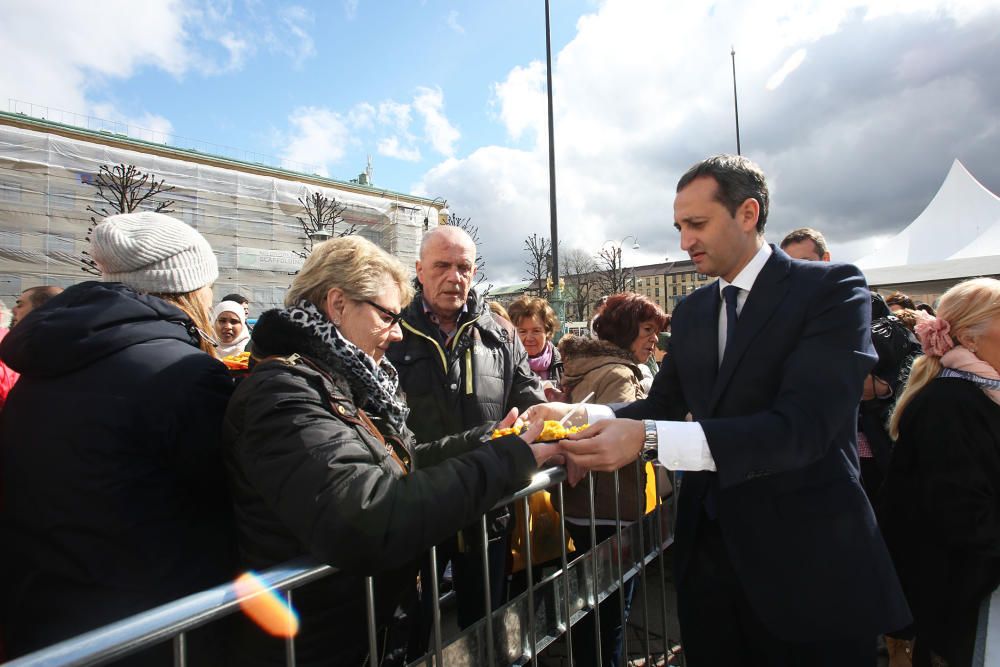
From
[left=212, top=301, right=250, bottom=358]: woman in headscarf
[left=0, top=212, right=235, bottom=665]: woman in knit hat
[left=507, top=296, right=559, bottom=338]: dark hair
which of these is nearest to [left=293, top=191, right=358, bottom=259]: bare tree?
[left=212, top=301, right=250, bottom=358]: woman in headscarf

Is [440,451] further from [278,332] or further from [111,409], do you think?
[111,409]

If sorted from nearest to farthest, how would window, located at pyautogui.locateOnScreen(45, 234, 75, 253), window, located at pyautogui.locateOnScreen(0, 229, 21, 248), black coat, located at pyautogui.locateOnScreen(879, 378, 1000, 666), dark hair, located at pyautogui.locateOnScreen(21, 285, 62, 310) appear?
black coat, located at pyautogui.locateOnScreen(879, 378, 1000, 666) < dark hair, located at pyautogui.locateOnScreen(21, 285, 62, 310) < window, located at pyautogui.locateOnScreen(0, 229, 21, 248) < window, located at pyautogui.locateOnScreen(45, 234, 75, 253)

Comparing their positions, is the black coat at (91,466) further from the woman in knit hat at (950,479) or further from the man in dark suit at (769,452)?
the woman in knit hat at (950,479)

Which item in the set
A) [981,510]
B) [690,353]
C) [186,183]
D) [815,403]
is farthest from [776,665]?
[186,183]

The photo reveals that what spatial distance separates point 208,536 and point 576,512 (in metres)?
1.54

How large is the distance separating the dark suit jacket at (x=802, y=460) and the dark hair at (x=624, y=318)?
1.49 m

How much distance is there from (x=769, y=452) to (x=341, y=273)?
1384mm

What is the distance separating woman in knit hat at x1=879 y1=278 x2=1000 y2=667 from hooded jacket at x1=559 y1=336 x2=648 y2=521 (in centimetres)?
118

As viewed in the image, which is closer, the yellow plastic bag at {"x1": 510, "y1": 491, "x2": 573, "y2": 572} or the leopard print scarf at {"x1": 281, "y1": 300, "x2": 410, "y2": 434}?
the leopard print scarf at {"x1": 281, "y1": 300, "x2": 410, "y2": 434}

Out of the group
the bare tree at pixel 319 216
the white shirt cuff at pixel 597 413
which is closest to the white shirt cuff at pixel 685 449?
the white shirt cuff at pixel 597 413

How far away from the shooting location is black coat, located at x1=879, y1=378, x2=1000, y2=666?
2.03 meters

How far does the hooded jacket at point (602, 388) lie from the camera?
2367mm

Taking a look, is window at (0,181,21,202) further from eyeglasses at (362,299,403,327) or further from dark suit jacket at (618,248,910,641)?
dark suit jacket at (618,248,910,641)

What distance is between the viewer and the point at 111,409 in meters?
1.29
